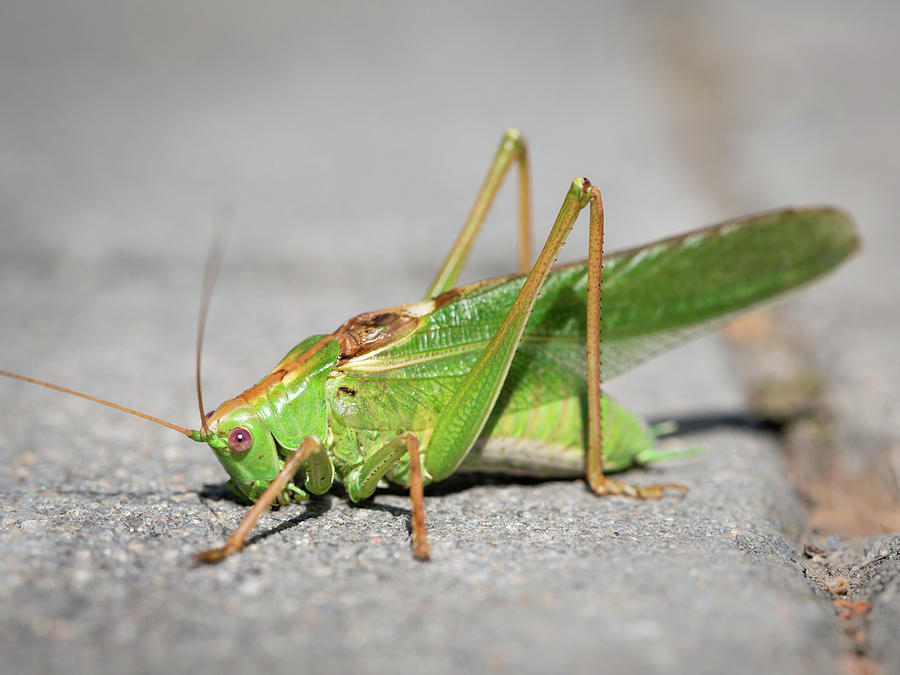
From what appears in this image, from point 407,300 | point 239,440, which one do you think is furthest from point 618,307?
point 407,300

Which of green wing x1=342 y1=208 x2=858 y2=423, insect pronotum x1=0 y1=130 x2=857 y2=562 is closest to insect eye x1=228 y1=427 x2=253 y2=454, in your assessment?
insect pronotum x1=0 y1=130 x2=857 y2=562

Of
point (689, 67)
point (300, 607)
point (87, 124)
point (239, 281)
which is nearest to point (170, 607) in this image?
point (300, 607)

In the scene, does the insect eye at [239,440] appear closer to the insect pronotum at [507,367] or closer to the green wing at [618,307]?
the insect pronotum at [507,367]

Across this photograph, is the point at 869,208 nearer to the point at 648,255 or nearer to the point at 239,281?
the point at 648,255

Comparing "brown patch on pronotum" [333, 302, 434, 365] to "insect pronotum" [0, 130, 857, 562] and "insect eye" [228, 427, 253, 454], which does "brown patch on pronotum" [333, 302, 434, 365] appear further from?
"insect eye" [228, 427, 253, 454]

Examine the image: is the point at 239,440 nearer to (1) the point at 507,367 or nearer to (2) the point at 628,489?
(1) the point at 507,367

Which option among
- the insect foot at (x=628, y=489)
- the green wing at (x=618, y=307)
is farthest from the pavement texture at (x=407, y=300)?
the green wing at (x=618, y=307)
